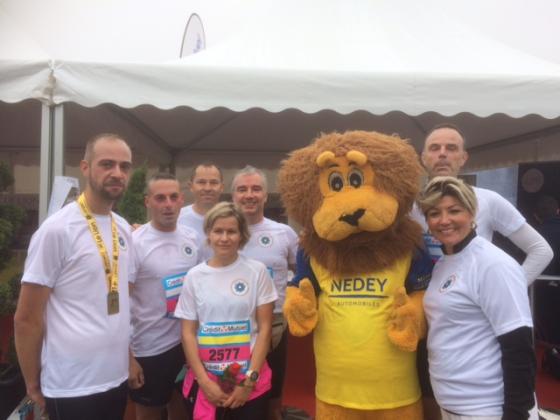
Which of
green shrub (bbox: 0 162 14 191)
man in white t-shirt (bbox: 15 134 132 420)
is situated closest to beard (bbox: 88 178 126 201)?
man in white t-shirt (bbox: 15 134 132 420)

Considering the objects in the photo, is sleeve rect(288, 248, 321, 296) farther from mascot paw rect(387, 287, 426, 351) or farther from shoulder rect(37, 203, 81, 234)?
shoulder rect(37, 203, 81, 234)

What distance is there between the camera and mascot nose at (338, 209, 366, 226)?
157 centimetres

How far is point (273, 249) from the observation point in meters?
2.26

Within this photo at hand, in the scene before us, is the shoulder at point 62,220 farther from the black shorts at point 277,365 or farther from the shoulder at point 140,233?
the black shorts at point 277,365

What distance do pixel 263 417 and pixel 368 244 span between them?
0.86 metres

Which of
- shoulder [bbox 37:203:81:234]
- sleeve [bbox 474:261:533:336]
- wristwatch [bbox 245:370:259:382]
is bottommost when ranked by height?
wristwatch [bbox 245:370:259:382]

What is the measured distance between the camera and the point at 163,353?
2.04 metres

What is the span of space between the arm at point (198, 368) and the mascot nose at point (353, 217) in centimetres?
75

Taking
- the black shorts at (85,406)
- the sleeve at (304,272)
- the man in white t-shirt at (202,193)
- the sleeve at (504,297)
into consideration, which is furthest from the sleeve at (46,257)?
the sleeve at (504,297)

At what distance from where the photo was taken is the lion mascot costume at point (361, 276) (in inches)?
63.1

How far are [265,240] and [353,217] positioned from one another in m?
0.78

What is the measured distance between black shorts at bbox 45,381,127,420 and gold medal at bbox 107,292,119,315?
0.92ft

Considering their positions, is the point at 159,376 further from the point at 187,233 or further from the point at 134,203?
the point at 134,203

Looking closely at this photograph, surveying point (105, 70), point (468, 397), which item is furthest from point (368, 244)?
point (105, 70)
